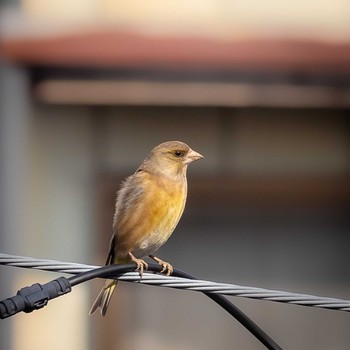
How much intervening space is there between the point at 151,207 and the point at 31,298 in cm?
111

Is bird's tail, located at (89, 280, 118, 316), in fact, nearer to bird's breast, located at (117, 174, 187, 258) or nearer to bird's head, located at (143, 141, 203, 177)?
bird's breast, located at (117, 174, 187, 258)

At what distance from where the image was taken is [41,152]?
24.3ft

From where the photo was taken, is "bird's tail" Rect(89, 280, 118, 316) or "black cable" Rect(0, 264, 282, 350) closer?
"black cable" Rect(0, 264, 282, 350)

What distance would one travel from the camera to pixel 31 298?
2281 mm

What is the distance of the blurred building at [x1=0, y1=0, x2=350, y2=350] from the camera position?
280 inches

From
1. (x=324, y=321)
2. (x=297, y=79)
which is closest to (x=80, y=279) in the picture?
(x=297, y=79)

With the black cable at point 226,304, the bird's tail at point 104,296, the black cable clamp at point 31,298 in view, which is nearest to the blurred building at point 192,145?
the bird's tail at point 104,296

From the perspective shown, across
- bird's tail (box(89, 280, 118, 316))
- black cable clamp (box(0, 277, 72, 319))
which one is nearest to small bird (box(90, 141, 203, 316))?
bird's tail (box(89, 280, 118, 316))

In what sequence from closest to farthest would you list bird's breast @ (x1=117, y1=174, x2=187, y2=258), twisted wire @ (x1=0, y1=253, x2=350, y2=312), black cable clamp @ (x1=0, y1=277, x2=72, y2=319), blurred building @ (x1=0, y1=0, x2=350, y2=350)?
1. black cable clamp @ (x1=0, y1=277, x2=72, y2=319)
2. twisted wire @ (x1=0, y1=253, x2=350, y2=312)
3. bird's breast @ (x1=117, y1=174, x2=187, y2=258)
4. blurred building @ (x1=0, y1=0, x2=350, y2=350)

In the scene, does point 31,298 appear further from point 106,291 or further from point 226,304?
point 106,291

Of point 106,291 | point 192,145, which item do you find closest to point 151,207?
point 106,291

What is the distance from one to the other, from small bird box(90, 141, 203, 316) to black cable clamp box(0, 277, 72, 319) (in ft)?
3.17

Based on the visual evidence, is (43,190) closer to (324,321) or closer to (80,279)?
(324,321)

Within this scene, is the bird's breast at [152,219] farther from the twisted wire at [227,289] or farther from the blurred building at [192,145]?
the blurred building at [192,145]
